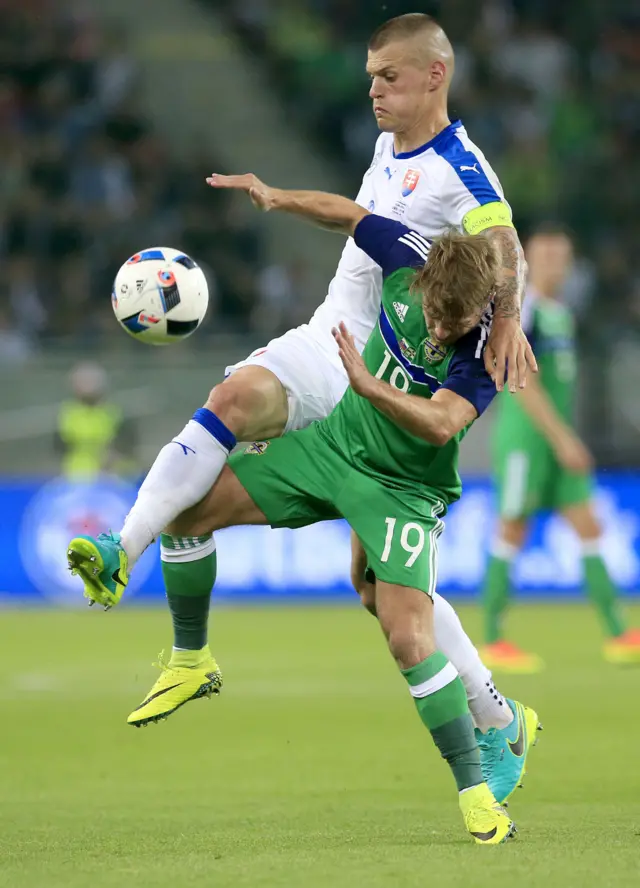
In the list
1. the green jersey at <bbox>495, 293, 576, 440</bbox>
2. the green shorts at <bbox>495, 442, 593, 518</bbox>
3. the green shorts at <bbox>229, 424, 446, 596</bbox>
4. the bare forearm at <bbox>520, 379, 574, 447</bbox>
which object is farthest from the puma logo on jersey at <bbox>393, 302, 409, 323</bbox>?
the green shorts at <bbox>495, 442, 593, 518</bbox>

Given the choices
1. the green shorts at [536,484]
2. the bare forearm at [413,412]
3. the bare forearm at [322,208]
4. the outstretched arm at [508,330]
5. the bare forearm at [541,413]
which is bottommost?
the green shorts at [536,484]

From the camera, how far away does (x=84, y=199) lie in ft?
57.0

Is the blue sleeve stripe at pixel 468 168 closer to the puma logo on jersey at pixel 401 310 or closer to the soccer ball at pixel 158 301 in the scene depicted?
the puma logo on jersey at pixel 401 310

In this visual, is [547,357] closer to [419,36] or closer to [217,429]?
[419,36]

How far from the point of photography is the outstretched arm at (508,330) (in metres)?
4.70

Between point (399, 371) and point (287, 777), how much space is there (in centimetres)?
194

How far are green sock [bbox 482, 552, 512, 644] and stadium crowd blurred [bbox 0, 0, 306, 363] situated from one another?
6.46 m

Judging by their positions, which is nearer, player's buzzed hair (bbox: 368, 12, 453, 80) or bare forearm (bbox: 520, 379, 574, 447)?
player's buzzed hair (bbox: 368, 12, 453, 80)

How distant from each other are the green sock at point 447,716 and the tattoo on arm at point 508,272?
1058mm

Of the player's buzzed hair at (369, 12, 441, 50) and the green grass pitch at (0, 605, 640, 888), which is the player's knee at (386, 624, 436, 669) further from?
the player's buzzed hair at (369, 12, 441, 50)

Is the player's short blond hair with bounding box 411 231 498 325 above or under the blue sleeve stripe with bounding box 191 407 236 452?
above

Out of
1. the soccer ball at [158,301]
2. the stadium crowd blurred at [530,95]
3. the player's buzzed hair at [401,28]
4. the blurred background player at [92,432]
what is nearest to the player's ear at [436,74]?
the player's buzzed hair at [401,28]

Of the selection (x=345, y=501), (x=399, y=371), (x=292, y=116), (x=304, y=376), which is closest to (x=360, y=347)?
(x=304, y=376)

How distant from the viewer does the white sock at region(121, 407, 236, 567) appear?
4973 mm
